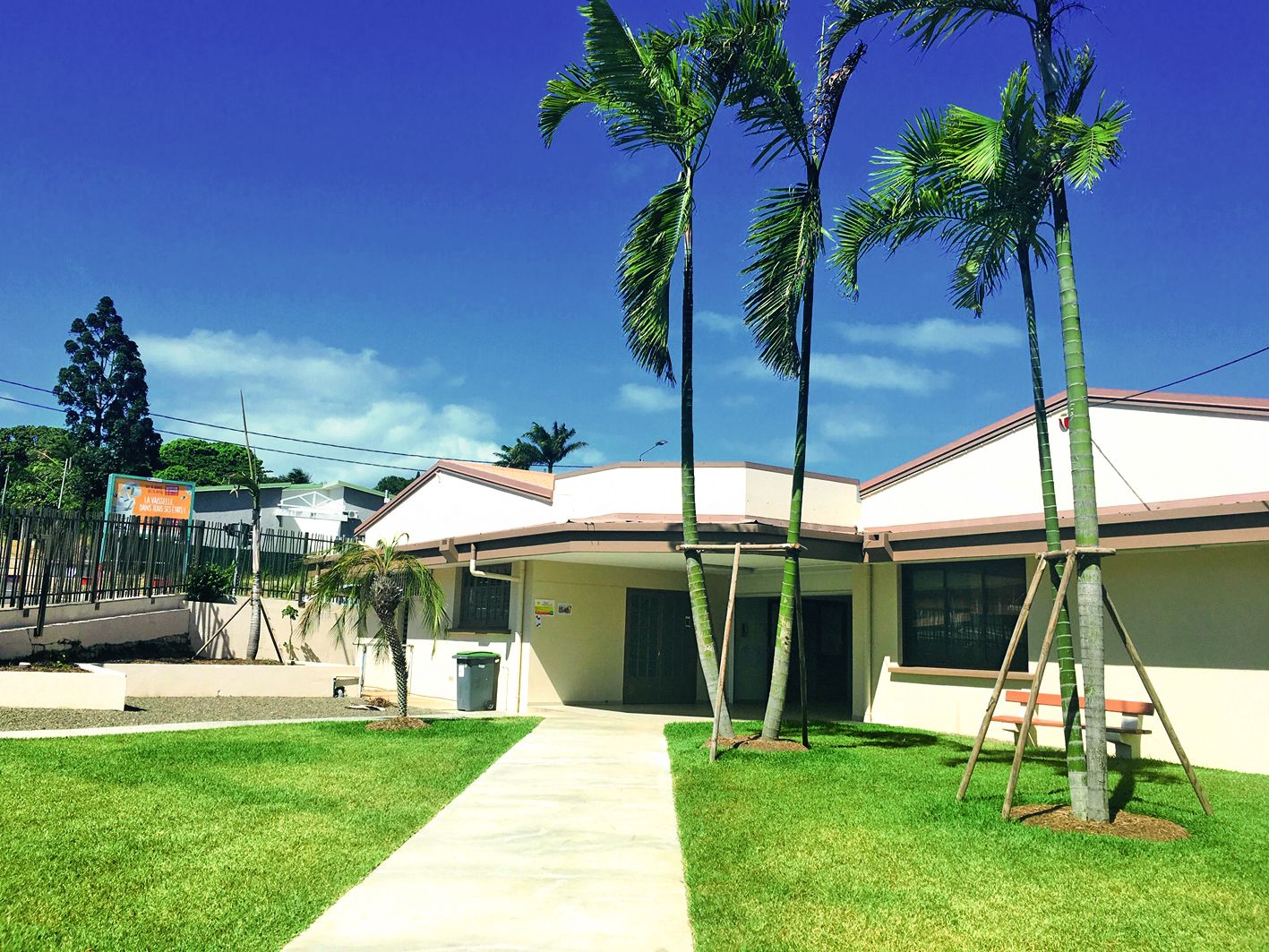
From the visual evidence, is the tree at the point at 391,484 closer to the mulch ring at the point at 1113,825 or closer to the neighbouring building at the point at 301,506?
the neighbouring building at the point at 301,506

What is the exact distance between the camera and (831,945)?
191 inches

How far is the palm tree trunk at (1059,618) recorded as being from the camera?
7855mm

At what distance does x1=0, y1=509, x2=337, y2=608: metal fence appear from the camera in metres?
15.4

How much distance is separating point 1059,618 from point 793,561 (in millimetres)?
3968

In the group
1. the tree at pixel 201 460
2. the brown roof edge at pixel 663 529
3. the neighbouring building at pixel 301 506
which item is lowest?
the brown roof edge at pixel 663 529

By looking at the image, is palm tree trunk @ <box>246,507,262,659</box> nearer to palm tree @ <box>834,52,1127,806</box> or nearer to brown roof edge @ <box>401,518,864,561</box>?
brown roof edge @ <box>401,518,864,561</box>

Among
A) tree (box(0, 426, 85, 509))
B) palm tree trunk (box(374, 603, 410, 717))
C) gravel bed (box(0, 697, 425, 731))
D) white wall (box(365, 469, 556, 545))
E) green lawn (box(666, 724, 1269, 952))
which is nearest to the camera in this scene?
green lawn (box(666, 724, 1269, 952))

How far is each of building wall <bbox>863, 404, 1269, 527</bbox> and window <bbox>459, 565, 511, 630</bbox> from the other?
743cm

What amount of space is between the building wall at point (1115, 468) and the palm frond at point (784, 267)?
3.73 m

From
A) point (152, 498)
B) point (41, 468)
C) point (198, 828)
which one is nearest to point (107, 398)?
point (41, 468)

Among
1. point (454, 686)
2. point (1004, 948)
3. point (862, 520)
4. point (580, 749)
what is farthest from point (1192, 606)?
point (454, 686)

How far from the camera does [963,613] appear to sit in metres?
14.7

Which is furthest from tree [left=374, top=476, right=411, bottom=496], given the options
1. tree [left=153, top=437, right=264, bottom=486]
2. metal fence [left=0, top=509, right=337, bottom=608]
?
metal fence [left=0, top=509, right=337, bottom=608]

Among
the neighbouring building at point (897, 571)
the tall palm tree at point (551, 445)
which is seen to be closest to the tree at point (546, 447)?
the tall palm tree at point (551, 445)
